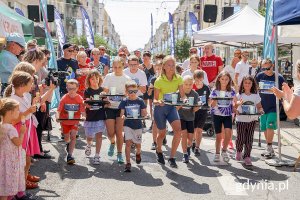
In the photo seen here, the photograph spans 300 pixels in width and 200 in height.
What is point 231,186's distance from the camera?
609 centimetres

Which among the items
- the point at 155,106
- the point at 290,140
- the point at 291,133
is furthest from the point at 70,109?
the point at 291,133

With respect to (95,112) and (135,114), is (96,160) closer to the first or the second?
(95,112)

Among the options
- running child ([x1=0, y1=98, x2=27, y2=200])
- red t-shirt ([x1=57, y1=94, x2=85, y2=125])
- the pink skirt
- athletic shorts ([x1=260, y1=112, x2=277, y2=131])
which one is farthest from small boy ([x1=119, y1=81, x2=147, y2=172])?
athletic shorts ([x1=260, y1=112, x2=277, y2=131])

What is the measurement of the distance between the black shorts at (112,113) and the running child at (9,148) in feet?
8.98

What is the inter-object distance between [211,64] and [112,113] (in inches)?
160

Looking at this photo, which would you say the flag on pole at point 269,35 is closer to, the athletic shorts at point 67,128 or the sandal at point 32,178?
the athletic shorts at point 67,128

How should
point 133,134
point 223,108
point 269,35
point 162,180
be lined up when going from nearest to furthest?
point 162,180
point 133,134
point 223,108
point 269,35

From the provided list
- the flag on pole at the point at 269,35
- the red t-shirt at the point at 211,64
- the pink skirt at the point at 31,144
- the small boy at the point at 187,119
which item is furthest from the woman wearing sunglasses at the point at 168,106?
the red t-shirt at the point at 211,64

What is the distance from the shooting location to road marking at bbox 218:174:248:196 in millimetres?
5762

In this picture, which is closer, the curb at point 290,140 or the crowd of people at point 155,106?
the crowd of people at point 155,106

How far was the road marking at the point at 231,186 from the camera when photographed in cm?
576

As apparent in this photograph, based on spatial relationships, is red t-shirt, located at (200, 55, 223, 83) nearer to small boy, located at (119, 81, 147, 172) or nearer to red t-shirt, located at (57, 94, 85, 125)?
small boy, located at (119, 81, 147, 172)

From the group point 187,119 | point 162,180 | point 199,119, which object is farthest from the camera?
point 199,119

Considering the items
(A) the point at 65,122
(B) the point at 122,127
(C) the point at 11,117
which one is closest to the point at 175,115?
(B) the point at 122,127
